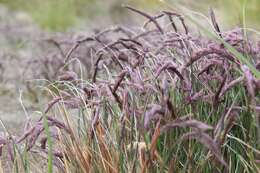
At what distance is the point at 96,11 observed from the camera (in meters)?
13.2

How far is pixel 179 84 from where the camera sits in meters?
2.54

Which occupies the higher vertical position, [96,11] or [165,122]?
[96,11]

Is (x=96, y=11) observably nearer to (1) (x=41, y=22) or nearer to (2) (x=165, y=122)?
(1) (x=41, y=22)

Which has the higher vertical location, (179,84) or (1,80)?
(1,80)

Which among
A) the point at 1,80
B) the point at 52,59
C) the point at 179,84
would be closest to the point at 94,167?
the point at 179,84

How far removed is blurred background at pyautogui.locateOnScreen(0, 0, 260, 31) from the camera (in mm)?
7070

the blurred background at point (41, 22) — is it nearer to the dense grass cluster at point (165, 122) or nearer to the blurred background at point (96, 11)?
the blurred background at point (96, 11)

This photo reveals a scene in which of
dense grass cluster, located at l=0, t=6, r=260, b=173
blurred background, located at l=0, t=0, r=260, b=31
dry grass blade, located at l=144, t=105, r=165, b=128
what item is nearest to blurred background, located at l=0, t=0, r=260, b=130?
blurred background, located at l=0, t=0, r=260, b=31

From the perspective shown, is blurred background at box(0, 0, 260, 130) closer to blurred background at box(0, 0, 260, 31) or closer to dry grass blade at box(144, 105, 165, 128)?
blurred background at box(0, 0, 260, 31)

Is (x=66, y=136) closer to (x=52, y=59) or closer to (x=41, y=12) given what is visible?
(x=52, y=59)

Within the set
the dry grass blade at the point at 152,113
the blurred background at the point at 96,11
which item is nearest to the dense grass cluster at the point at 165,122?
the dry grass blade at the point at 152,113

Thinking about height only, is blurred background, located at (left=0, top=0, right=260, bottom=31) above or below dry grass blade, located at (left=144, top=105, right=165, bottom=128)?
above

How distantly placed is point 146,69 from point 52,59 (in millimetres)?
2329

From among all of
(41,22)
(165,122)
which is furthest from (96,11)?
(165,122)
